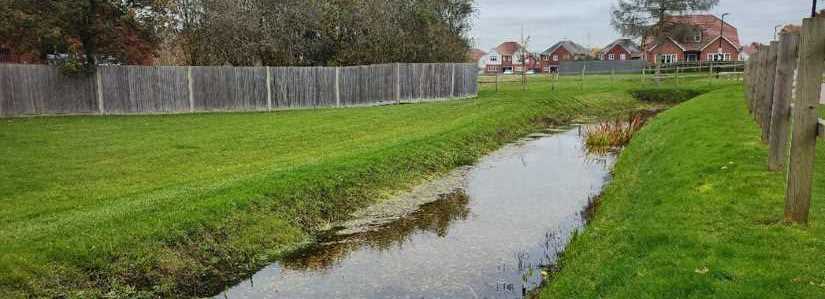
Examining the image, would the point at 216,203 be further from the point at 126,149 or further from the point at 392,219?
the point at 126,149

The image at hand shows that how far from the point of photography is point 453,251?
7.95 meters

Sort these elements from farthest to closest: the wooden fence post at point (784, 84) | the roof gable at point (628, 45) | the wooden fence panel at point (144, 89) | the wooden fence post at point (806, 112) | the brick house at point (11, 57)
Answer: the roof gable at point (628, 45) < the brick house at point (11, 57) < the wooden fence panel at point (144, 89) < the wooden fence post at point (784, 84) < the wooden fence post at point (806, 112)

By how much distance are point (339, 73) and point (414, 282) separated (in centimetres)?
1917

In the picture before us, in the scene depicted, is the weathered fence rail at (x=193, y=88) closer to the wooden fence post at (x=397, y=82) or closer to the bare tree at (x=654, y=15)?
the wooden fence post at (x=397, y=82)

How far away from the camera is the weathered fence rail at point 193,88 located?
2052 cm

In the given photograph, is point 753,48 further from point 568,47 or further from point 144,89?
point 144,89

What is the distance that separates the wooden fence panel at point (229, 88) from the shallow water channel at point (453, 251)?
13560 mm

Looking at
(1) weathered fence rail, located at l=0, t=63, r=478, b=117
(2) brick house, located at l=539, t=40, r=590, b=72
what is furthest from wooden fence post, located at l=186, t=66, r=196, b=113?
(2) brick house, located at l=539, t=40, r=590, b=72

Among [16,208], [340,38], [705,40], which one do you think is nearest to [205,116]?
[340,38]

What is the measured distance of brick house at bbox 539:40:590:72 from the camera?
10331 centimetres

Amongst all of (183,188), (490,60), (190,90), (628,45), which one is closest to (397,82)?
(190,90)

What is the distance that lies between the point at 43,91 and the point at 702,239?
2155 cm

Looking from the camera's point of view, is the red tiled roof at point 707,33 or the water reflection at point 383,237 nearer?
the water reflection at point 383,237

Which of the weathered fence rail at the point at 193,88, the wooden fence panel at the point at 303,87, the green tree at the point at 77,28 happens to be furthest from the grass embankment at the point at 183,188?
the green tree at the point at 77,28
